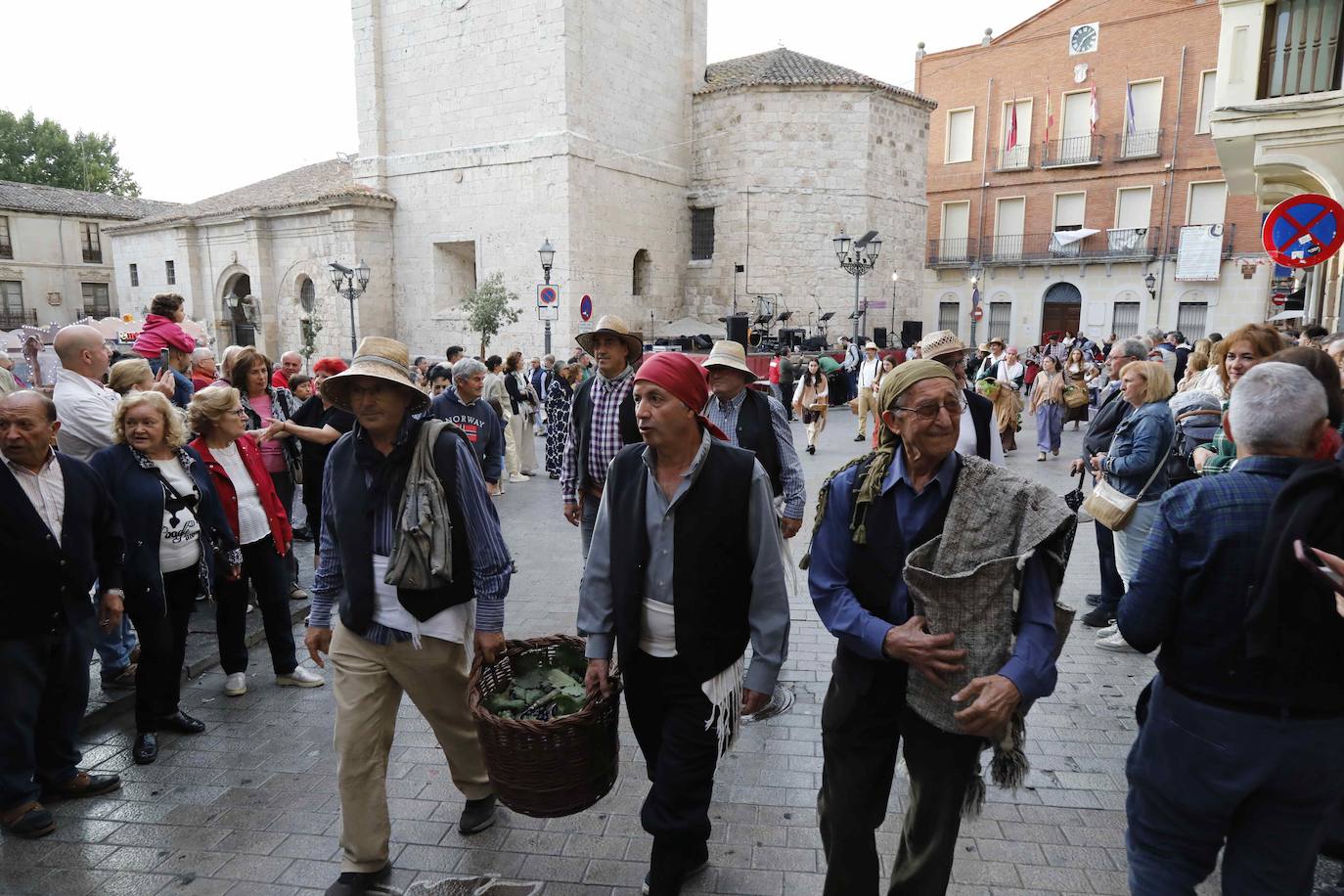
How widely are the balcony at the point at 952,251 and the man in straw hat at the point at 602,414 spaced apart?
3318 cm

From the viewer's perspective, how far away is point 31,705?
10.9 feet

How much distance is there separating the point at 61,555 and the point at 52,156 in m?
61.4

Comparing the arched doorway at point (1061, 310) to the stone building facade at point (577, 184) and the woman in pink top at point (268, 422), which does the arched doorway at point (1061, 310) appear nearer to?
the stone building facade at point (577, 184)

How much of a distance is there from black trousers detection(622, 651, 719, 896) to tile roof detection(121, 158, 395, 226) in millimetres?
25993

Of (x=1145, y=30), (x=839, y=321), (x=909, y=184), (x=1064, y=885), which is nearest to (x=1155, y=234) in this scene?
(x=1145, y=30)

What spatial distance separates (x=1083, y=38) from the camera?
31.9 metres

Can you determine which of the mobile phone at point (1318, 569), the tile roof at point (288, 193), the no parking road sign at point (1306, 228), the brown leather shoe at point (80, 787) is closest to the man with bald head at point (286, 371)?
the brown leather shoe at point (80, 787)

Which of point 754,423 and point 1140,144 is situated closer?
point 754,423

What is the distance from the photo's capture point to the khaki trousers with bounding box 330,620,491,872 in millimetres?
2867

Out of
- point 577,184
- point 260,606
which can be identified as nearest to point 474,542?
point 260,606

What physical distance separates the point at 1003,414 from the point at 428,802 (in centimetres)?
891

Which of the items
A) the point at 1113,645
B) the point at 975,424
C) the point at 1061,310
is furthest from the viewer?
the point at 1061,310

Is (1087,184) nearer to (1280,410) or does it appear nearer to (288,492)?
(288,492)

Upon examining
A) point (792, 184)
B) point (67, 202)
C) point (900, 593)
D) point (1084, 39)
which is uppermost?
point (1084, 39)
